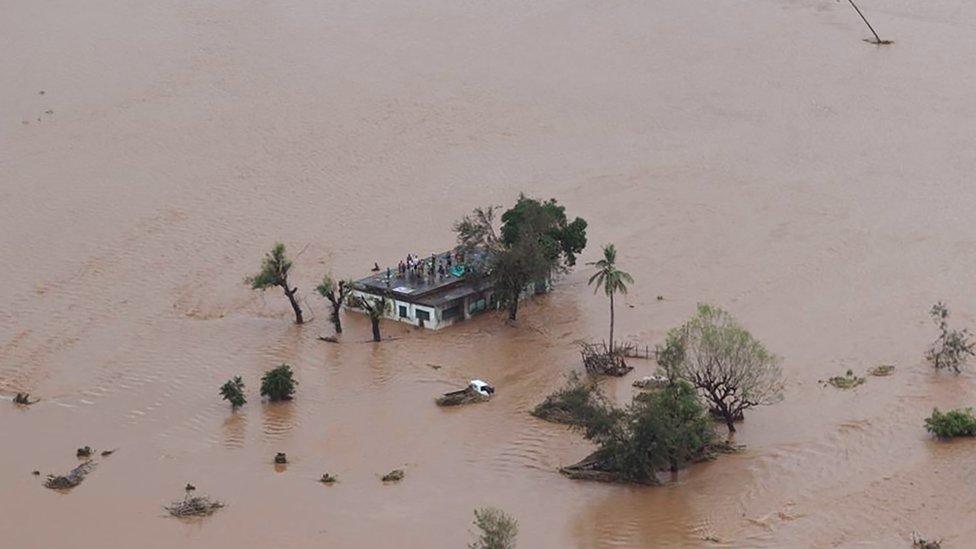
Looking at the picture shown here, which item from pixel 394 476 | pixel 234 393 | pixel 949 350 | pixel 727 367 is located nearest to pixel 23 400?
pixel 234 393

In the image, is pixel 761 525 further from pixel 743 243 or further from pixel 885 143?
pixel 885 143

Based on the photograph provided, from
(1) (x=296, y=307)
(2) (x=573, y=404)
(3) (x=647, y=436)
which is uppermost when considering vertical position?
(1) (x=296, y=307)

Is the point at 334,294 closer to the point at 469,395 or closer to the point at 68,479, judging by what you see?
the point at 469,395

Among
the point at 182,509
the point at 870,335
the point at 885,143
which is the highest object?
the point at 885,143

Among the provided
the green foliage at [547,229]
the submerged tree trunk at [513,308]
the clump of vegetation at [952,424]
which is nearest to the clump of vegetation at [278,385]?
the submerged tree trunk at [513,308]

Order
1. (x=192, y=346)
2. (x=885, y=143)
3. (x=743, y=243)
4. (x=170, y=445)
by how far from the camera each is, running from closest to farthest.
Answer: (x=170, y=445) → (x=192, y=346) → (x=743, y=243) → (x=885, y=143)

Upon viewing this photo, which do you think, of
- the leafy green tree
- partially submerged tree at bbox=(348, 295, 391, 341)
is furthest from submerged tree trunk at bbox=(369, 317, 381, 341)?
the leafy green tree

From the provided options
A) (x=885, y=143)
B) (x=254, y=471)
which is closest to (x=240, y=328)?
(x=254, y=471)
